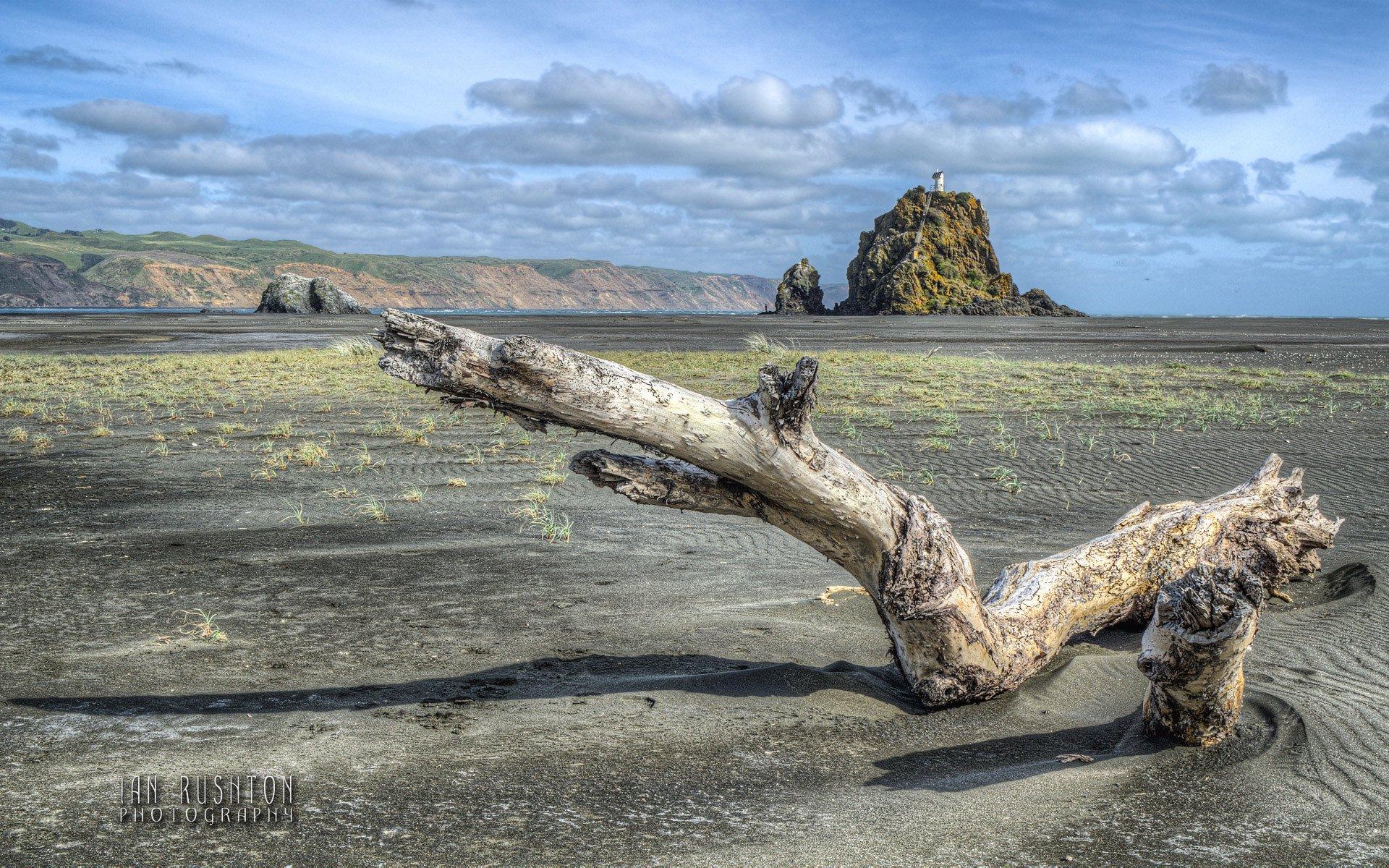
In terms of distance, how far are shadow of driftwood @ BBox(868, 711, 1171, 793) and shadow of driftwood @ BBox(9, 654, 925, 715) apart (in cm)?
48

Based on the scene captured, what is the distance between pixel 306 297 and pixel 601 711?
319 feet

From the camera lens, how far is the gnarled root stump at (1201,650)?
371cm

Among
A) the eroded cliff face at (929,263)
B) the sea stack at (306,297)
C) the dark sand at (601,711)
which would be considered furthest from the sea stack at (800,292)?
the dark sand at (601,711)

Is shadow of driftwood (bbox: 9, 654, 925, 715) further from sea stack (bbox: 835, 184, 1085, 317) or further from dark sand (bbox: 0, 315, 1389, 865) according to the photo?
sea stack (bbox: 835, 184, 1085, 317)

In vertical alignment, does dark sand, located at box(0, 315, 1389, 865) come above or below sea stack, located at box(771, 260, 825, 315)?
below

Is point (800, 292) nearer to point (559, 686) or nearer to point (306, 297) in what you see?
point (306, 297)

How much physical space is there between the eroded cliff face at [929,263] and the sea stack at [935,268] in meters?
0.10

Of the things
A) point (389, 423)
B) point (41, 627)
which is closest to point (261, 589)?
point (41, 627)

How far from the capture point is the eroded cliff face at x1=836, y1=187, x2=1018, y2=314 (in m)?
124

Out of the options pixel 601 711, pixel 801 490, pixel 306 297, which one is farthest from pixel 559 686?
pixel 306 297

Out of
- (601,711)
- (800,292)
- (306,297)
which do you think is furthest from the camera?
(800,292)

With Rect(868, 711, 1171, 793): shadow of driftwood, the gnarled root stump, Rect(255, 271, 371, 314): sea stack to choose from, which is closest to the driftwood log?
the gnarled root stump

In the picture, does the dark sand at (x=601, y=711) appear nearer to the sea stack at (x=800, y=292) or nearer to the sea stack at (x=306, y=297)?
the sea stack at (x=306, y=297)

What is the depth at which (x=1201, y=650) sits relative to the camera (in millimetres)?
3789
